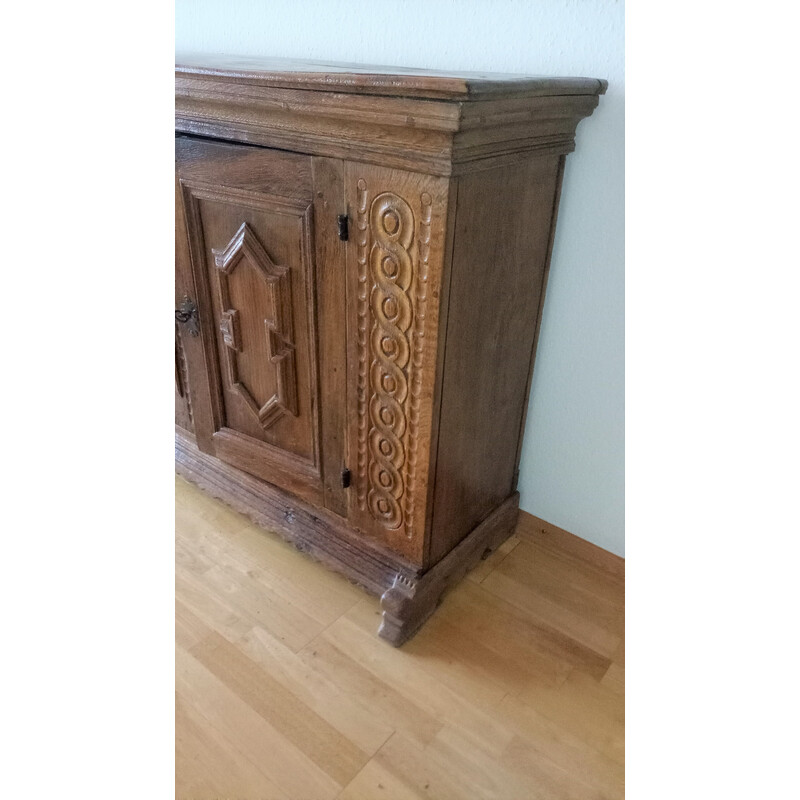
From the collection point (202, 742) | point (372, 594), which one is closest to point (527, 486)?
point (372, 594)

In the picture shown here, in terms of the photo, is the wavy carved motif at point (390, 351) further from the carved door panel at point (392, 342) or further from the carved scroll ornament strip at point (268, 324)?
the carved scroll ornament strip at point (268, 324)

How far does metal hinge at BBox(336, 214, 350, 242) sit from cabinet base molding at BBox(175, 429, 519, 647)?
663mm

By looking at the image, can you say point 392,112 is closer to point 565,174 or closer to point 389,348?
point 389,348

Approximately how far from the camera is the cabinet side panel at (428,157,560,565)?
1.05 metres

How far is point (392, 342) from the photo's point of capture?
1.10 meters

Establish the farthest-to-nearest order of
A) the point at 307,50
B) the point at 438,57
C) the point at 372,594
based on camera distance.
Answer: the point at 307,50 → the point at 372,594 → the point at 438,57

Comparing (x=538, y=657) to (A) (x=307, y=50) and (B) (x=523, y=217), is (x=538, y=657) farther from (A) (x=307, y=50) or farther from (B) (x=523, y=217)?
(A) (x=307, y=50)

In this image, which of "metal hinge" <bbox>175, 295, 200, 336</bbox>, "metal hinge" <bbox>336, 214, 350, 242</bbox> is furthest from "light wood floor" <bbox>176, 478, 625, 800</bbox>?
"metal hinge" <bbox>336, 214, 350, 242</bbox>

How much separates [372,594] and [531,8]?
1.24 metres

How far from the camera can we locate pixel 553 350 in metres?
1.42

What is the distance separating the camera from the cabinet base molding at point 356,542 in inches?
52.1

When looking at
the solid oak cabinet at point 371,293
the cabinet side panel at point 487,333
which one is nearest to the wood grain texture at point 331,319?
the solid oak cabinet at point 371,293

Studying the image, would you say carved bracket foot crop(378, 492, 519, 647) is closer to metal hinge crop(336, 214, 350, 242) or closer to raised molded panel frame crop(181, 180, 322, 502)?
raised molded panel frame crop(181, 180, 322, 502)

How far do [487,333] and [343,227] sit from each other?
34 cm
